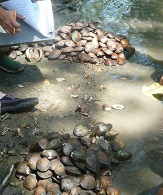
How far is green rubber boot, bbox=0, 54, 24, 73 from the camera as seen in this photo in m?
3.67

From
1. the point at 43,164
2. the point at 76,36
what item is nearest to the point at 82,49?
→ the point at 76,36

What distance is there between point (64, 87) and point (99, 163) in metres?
1.34

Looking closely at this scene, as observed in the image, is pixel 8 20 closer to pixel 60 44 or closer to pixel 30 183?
pixel 60 44

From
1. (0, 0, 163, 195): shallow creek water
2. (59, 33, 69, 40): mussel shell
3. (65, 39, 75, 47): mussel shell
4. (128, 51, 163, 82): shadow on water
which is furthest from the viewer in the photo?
(59, 33, 69, 40): mussel shell

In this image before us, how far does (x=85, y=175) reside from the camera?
2363 millimetres

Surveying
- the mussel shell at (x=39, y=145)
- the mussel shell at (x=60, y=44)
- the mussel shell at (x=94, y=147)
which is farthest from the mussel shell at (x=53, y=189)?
the mussel shell at (x=60, y=44)

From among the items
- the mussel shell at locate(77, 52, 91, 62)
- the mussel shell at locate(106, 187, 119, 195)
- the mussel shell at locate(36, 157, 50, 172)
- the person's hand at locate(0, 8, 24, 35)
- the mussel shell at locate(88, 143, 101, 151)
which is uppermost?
the person's hand at locate(0, 8, 24, 35)

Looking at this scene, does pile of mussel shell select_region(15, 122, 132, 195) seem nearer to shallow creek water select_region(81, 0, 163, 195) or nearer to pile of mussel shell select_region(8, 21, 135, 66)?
shallow creek water select_region(81, 0, 163, 195)

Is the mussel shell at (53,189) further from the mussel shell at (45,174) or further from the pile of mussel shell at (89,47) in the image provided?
the pile of mussel shell at (89,47)

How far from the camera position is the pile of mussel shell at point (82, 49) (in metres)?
3.99

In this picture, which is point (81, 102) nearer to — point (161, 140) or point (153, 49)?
point (161, 140)

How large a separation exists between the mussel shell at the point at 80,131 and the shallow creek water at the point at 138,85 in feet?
1.12

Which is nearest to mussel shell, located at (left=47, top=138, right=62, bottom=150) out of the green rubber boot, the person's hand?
the person's hand

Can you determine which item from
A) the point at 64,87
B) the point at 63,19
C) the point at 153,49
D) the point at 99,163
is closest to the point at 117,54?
the point at 153,49
